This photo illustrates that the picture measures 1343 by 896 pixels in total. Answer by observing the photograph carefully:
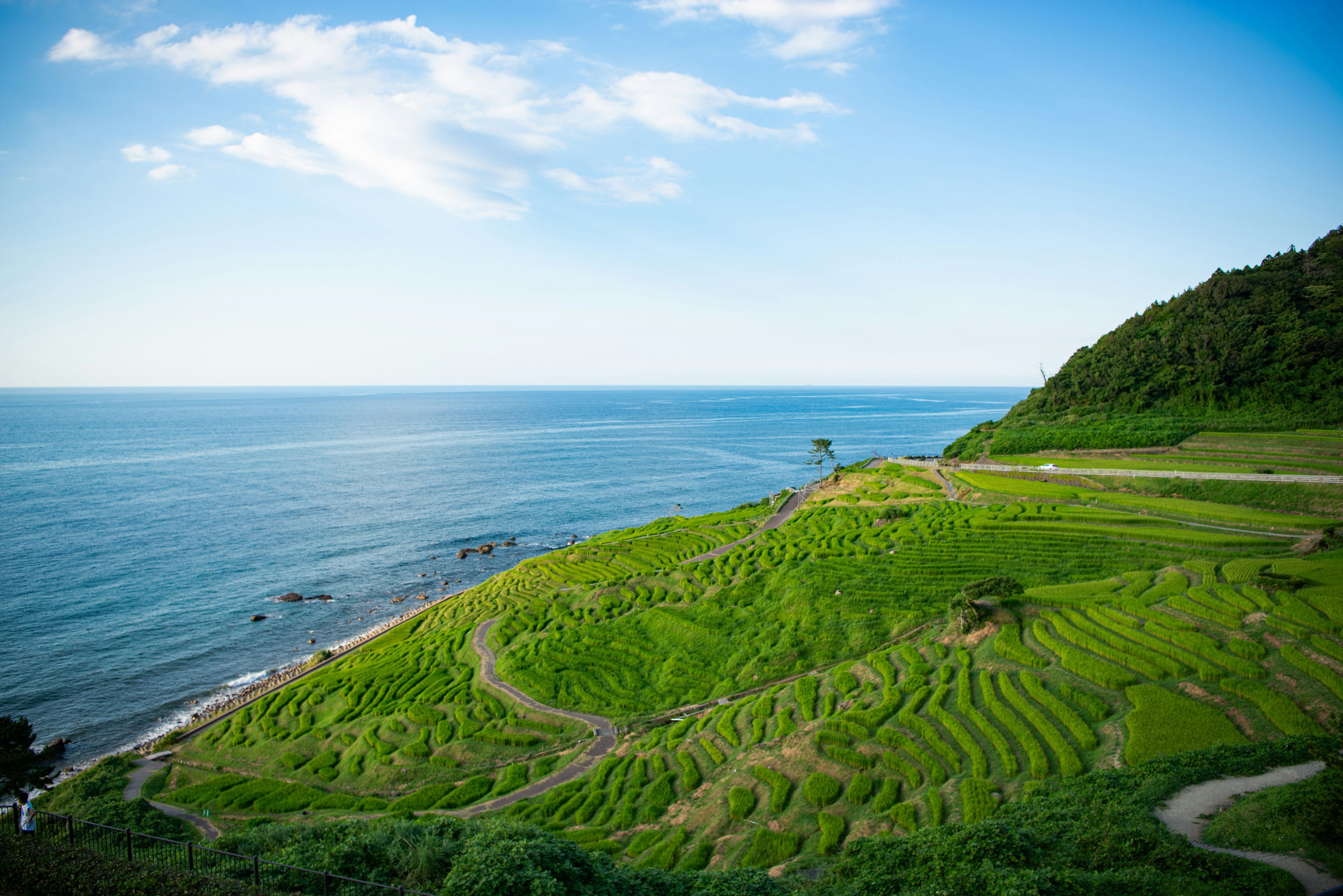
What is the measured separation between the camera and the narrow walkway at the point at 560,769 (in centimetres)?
3631

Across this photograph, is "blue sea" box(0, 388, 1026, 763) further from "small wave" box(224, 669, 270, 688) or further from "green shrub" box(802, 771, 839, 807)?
"green shrub" box(802, 771, 839, 807)

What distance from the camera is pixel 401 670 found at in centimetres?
5500

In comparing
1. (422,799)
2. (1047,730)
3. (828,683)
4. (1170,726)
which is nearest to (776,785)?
(828,683)

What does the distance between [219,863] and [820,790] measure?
2456 cm

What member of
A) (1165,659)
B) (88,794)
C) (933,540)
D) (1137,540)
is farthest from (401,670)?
(1137,540)

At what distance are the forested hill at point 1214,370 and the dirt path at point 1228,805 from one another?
78819mm

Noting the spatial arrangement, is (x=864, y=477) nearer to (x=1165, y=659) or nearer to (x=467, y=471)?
(x=1165, y=659)

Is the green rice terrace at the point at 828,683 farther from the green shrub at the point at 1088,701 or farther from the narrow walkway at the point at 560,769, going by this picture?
the narrow walkway at the point at 560,769

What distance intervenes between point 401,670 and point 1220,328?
125 metres

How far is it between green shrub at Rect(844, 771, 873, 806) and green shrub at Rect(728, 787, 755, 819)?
4499 mm

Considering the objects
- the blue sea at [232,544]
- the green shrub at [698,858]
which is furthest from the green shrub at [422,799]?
the blue sea at [232,544]

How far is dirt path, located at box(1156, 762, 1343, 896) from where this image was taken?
18688 mm

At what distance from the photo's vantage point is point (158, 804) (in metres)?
40.8

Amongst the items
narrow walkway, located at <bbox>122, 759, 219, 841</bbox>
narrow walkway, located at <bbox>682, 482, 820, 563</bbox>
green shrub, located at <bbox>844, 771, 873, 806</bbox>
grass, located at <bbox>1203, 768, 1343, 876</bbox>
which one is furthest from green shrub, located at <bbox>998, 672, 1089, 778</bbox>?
narrow walkway, located at <bbox>122, 759, 219, 841</bbox>
